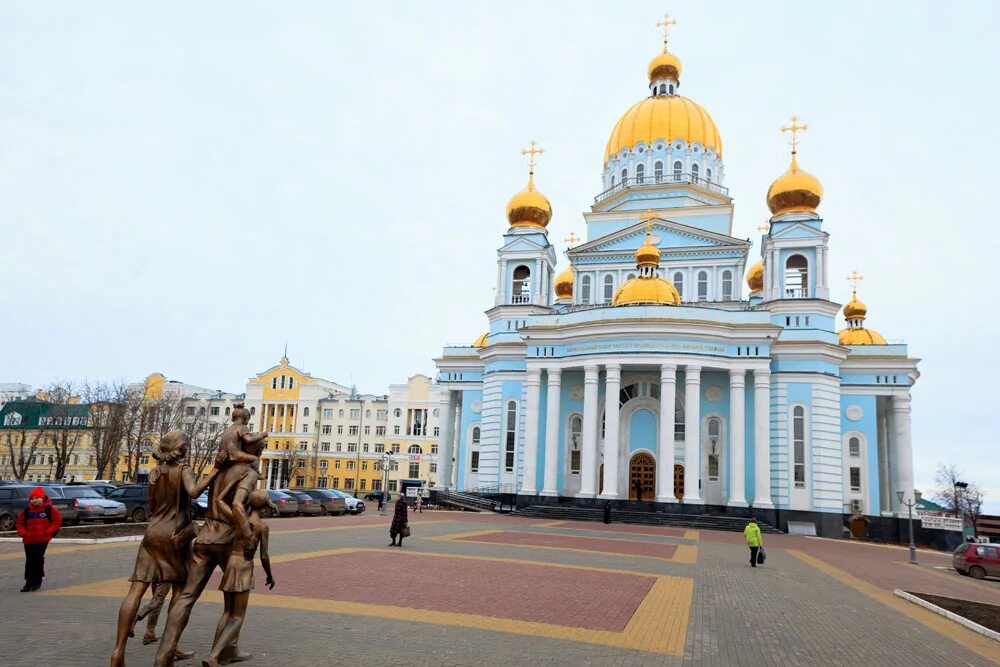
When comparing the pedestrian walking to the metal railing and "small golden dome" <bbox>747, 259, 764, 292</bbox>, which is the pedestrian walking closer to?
the metal railing

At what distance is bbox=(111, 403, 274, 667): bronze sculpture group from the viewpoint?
7266 millimetres

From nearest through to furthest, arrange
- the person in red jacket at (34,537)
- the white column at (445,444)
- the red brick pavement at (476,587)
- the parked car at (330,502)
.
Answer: the red brick pavement at (476,587) → the person in red jacket at (34,537) → the parked car at (330,502) → the white column at (445,444)

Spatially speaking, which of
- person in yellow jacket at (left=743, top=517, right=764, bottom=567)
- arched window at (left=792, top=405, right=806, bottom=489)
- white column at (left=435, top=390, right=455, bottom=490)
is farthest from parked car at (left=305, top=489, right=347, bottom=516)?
arched window at (left=792, top=405, right=806, bottom=489)

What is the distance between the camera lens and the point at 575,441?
141ft

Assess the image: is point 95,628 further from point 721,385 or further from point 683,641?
point 721,385

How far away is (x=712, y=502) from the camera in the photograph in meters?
40.2

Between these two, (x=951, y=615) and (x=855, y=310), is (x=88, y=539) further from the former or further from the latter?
(x=855, y=310)

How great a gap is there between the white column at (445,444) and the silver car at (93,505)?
86.5 ft

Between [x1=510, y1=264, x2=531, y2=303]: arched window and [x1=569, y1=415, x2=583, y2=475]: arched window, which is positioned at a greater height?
[x1=510, y1=264, x2=531, y2=303]: arched window

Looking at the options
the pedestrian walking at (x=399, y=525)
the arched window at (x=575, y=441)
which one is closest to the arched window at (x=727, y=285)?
the arched window at (x=575, y=441)

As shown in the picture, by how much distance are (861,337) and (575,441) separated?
2180cm

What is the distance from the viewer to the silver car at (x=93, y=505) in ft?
81.0

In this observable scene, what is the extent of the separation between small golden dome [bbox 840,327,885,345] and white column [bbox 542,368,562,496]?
21.5 metres

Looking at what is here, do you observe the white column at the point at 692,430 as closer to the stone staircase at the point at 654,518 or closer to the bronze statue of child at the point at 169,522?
the stone staircase at the point at 654,518
